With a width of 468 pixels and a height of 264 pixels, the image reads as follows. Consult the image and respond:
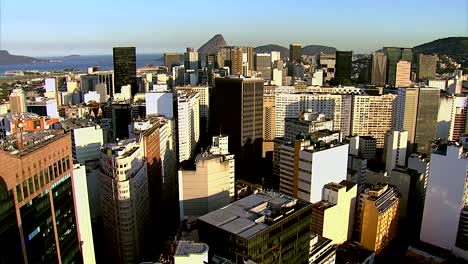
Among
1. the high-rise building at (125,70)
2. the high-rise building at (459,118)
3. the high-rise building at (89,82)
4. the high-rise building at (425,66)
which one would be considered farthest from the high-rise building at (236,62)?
the high-rise building at (459,118)

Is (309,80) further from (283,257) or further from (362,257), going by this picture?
(283,257)

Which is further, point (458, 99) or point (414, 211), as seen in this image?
point (458, 99)

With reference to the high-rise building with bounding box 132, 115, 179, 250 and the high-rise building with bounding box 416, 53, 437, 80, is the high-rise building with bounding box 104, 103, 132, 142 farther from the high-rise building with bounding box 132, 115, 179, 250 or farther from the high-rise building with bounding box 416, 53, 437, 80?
the high-rise building with bounding box 416, 53, 437, 80

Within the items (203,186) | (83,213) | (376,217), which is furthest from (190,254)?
(376,217)

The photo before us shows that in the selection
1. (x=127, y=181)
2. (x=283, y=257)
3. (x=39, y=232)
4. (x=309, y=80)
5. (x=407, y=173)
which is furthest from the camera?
(x=309, y=80)

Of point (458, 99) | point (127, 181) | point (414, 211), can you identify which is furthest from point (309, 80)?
point (127, 181)

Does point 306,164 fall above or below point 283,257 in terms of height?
above

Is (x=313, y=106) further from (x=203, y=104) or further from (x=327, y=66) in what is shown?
(x=327, y=66)

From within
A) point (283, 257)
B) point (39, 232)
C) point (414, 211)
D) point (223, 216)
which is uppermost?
point (39, 232)

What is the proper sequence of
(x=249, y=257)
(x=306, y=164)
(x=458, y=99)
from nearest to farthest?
1. (x=249, y=257)
2. (x=306, y=164)
3. (x=458, y=99)
